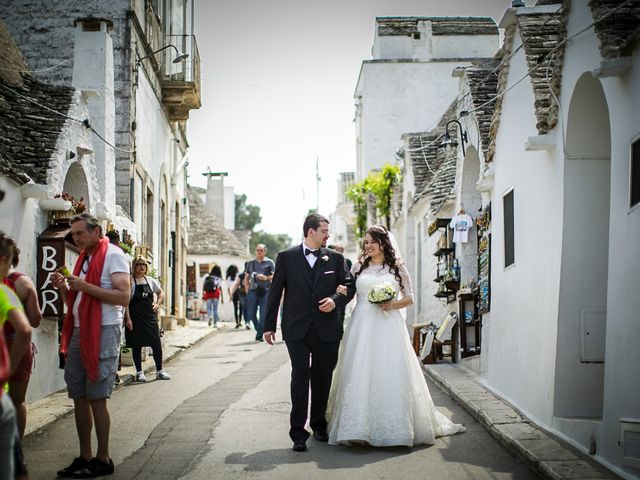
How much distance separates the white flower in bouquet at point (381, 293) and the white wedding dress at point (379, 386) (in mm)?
115

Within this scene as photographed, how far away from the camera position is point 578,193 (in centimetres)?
936

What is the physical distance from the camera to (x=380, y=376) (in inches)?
350

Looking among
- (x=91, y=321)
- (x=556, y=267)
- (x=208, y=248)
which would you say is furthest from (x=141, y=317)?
(x=208, y=248)

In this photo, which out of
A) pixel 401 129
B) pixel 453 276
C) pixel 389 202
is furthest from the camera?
pixel 401 129

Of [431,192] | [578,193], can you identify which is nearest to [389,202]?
[431,192]

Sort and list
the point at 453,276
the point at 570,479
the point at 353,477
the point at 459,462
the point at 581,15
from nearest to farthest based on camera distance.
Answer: the point at 570,479 < the point at 353,477 < the point at 459,462 < the point at 581,15 < the point at 453,276

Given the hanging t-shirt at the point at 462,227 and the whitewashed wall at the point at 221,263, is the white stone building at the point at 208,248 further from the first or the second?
the hanging t-shirt at the point at 462,227

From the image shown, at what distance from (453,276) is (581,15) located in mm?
8846

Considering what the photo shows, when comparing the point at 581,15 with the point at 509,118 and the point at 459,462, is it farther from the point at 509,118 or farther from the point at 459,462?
the point at 459,462

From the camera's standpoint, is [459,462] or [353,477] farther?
[459,462]

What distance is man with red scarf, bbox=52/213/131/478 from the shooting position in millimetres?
7340

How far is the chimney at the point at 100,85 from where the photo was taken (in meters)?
16.7

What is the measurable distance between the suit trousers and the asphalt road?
258mm

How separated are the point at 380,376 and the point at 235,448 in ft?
5.02
